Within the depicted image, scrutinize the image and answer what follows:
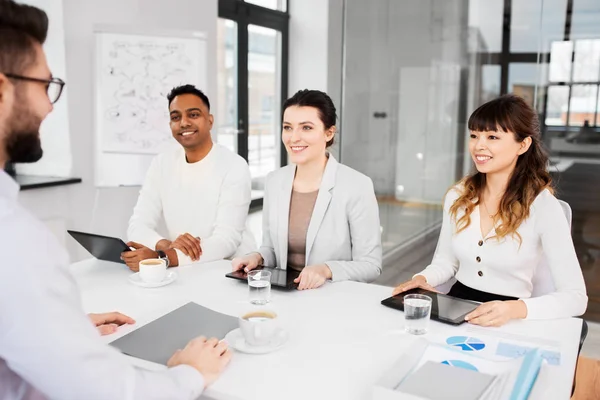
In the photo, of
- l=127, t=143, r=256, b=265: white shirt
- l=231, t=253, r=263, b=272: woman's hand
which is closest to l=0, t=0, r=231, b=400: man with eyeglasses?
l=231, t=253, r=263, b=272: woman's hand

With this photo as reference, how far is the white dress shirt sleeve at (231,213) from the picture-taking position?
8.76 feet

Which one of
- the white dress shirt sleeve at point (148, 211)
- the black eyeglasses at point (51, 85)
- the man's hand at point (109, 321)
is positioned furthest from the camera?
the white dress shirt sleeve at point (148, 211)

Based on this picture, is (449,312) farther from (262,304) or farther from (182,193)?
(182,193)

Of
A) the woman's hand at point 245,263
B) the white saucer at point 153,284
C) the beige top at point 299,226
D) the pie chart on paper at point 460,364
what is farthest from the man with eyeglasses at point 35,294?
the beige top at point 299,226

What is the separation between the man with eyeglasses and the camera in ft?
2.95

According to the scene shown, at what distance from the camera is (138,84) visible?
3625 mm

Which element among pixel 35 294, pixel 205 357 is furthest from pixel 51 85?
pixel 205 357

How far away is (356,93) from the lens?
4.54m

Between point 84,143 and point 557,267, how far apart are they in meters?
2.98

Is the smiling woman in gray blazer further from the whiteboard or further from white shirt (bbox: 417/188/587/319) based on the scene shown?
the whiteboard

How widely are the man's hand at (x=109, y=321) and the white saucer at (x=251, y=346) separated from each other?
31 cm

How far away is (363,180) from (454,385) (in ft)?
4.50

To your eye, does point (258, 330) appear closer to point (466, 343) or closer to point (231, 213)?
point (466, 343)

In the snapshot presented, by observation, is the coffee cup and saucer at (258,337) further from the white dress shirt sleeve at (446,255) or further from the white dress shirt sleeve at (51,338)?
the white dress shirt sleeve at (446,255)
